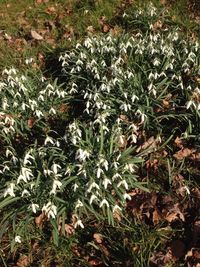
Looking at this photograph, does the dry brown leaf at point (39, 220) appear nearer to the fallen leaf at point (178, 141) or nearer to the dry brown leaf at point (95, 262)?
the dry brown leaf at point (95, 262)

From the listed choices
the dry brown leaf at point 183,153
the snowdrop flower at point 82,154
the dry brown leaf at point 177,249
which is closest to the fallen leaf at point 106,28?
the dry brown leaf at point 183,153

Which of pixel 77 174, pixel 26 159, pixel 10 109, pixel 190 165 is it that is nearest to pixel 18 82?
pixel 10 109

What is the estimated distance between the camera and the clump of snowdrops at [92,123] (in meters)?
3.75

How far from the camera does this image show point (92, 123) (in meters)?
4.23

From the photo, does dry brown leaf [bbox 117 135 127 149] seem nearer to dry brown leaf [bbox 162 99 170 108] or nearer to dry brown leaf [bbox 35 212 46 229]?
dry brown leaf [bbox 162 99 170 108]

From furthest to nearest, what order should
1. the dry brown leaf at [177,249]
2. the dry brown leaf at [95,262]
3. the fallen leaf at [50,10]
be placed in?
the fallen leaf at [50,10] → the dry brown leaf at [95,262] → the dry brown leaf at [177,249]

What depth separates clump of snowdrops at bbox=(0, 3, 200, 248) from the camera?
12.3 feet

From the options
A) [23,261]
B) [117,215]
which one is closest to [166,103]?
[117,215]

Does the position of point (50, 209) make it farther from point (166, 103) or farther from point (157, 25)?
point (157, 25)

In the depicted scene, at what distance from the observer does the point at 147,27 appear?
612 cm

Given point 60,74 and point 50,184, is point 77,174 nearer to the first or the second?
point 50,184

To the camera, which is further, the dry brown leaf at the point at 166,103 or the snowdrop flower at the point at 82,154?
the dry brown leaf at the point at 166,103

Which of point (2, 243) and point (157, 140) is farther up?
point (157, 140)

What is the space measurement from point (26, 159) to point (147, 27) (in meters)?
3.18
